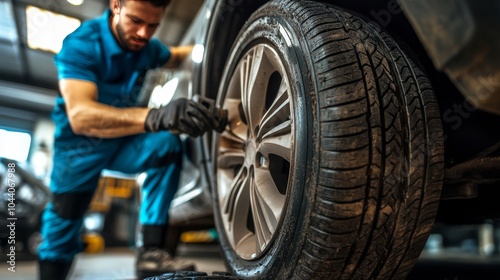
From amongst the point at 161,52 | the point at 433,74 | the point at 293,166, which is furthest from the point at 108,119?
the point at 433,74

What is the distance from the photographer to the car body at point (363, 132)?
1.70ft

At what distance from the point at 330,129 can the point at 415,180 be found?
183 mm

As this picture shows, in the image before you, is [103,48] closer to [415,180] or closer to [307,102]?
[307,102]

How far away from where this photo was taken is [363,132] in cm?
66

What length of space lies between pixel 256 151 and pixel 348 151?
1.14 ft

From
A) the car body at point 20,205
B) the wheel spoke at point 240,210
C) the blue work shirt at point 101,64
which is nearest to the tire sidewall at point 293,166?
the wheel spoke at point 240,210

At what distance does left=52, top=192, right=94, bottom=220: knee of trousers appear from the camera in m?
1.43

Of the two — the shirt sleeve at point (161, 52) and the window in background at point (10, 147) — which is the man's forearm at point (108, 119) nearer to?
the window in background at point (10, 147)

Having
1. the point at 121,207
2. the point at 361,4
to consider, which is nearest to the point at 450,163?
the point at 361,4

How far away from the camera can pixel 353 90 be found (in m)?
0.67

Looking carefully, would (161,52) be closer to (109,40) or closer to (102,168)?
(109,40)

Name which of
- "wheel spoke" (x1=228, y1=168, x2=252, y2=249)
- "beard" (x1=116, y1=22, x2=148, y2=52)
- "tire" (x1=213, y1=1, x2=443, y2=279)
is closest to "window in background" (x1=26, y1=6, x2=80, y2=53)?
"beard" (x1=116, y1=22, x2=148, y2=52)

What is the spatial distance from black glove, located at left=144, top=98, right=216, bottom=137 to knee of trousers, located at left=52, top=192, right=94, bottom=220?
581 mm

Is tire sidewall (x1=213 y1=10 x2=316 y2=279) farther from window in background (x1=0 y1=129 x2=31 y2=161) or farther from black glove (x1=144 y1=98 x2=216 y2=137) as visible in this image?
window in background (x1=0 y1=129 x2=31 y2=161)
